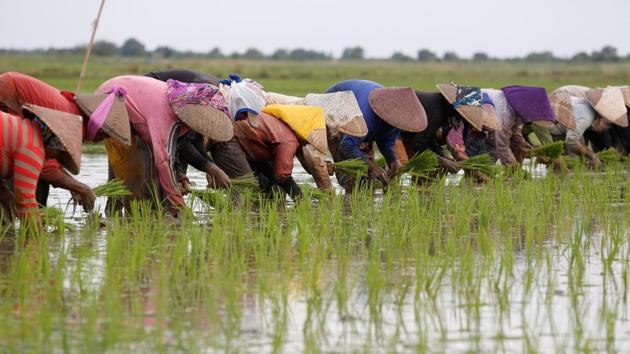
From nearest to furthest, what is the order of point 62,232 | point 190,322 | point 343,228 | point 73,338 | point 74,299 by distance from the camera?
point 73,338
point 190,322
point 74,299
point 62,232
point 343,228

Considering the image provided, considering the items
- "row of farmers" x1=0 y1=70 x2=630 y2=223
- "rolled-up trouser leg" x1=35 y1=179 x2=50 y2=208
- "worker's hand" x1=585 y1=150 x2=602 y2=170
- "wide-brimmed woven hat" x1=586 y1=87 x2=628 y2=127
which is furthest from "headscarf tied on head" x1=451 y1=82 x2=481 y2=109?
"rolled-up trouser leg" x1=35 y1=179 x2=50 y2=208

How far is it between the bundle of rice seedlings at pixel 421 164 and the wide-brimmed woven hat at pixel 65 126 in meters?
3.55

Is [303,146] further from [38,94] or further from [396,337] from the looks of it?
[396,337]

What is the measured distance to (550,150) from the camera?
1065cm

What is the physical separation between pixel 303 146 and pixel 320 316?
394 centimetres

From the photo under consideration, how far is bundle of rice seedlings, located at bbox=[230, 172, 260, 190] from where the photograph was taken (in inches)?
294

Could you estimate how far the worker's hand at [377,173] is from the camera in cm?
880

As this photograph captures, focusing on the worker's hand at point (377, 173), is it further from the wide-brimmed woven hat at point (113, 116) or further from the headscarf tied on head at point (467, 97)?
the wide-brimmed woven hat at point (113, 116)

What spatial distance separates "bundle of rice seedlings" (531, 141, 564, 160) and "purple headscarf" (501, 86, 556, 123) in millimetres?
263

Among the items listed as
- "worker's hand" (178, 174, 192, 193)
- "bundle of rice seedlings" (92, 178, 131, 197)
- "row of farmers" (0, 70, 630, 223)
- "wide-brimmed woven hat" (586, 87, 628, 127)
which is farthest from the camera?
"wide-brimmed woven hat" (586, 87, 628, 127)

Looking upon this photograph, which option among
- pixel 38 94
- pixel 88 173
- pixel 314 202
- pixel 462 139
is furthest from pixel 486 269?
pixel 88 173

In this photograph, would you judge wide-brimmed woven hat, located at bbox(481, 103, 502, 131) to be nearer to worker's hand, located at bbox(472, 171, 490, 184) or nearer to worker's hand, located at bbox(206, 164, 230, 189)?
worker's hand, located at bbox(472, 171, 490, 184)

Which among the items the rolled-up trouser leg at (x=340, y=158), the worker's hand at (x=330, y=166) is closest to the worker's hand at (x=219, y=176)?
the worker's hand at (x=330, y=166)

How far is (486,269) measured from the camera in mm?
5277
